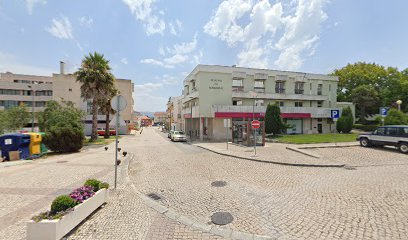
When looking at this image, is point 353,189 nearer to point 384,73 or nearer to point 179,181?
point 179,181

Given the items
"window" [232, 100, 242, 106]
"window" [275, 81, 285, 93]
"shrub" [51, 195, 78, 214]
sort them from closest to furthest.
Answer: "shrub" [51, 195, 78, 214] < "window" [232, 100, 242, 106] < "window" [275, 81, 285, 93]

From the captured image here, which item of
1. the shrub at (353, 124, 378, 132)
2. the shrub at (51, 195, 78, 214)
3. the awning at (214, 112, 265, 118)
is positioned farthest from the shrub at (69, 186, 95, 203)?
the shrub at (353, 124, 378, 132)

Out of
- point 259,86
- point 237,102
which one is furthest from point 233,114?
point 259,86

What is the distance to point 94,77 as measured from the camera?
73.4 feet

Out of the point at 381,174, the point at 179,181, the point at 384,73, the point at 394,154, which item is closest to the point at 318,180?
the point at 381,174

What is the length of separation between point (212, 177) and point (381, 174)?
25.1 feet

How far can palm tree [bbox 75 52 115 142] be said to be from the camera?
73.4 ft

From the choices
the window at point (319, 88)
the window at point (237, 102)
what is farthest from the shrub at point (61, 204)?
the window at point (319, 88)

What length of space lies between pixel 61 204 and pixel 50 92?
57.8 m

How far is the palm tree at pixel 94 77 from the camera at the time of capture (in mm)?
22359

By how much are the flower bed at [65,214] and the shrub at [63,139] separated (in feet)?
43.4

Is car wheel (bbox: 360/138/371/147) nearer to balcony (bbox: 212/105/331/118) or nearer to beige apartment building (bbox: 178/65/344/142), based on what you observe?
beige apartment building (bbox: 178/65/344/142)

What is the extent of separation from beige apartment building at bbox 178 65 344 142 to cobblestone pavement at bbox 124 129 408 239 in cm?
1297

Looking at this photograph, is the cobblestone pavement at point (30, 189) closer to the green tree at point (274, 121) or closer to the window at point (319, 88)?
the green tree at point (274, 121)
